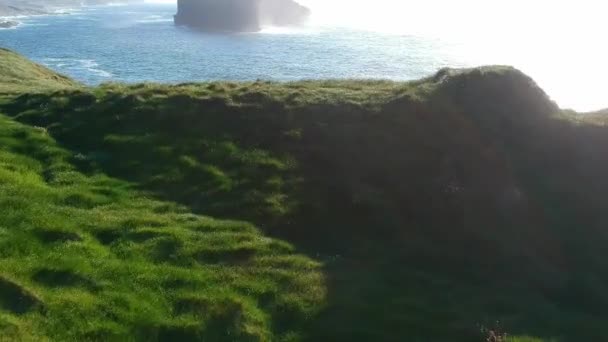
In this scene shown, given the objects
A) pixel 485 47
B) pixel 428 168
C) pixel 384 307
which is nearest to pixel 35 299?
pixel 384 307

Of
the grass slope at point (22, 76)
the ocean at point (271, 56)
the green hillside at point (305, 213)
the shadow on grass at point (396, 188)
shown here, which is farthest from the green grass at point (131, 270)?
the ocean at point (271, 56)

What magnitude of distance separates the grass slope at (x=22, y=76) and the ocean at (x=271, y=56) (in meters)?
35.5

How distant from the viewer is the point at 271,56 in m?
139

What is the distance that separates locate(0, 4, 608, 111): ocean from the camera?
108m

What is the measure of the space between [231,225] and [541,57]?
456ft

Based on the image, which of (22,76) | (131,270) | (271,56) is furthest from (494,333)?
(271,56)

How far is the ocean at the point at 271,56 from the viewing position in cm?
10825

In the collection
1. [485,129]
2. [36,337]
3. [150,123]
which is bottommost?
[36,337]

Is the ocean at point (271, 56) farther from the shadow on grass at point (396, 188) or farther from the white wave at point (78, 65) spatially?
the shadow on grass at point (396, 188)

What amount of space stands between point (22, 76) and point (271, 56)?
297ft

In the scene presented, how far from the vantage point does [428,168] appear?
24.2 metres

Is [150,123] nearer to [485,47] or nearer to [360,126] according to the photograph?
[360,126]

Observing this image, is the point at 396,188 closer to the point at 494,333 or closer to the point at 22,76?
the point at 494,333

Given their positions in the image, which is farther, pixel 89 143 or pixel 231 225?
pixel 89 143
